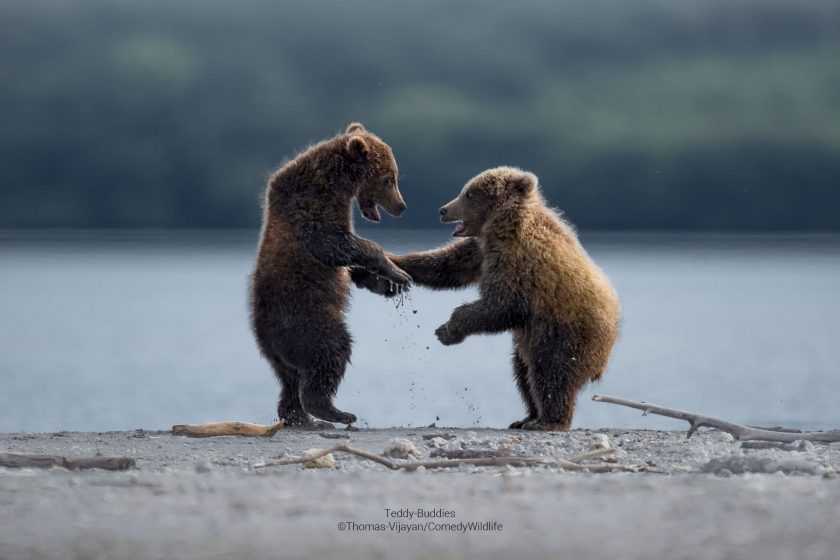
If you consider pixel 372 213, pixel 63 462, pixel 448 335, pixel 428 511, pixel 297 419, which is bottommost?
pixel 63 462

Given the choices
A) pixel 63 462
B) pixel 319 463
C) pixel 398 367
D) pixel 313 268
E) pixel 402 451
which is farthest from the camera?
pixel 398 367

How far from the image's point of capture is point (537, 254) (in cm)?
1007

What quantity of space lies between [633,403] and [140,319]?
41171mm

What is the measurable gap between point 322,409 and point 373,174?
5.67 ft

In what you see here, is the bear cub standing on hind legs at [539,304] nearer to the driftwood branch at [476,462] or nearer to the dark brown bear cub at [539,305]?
the dark brown bear cub at [539,305]

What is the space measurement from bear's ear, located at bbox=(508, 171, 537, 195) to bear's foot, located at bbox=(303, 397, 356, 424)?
82.1 inches

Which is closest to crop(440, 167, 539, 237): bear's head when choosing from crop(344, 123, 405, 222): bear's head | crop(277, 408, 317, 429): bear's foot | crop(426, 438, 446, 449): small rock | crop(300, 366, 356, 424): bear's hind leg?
crop(344, 123, 405, 222): bear's head

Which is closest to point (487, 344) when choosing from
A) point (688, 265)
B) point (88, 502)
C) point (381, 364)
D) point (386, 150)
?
point (381, 364)

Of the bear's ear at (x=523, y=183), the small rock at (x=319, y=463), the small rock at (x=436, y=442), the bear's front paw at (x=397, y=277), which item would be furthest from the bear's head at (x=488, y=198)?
the small rock at (x=319, y=463)

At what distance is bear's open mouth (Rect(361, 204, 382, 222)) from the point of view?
415 inches

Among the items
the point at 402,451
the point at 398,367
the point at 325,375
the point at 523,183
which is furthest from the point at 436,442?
the point at 398,367

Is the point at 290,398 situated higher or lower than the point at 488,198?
lower

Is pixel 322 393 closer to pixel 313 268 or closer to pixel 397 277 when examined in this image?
pixel 313 268

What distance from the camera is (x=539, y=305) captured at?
392 inches
